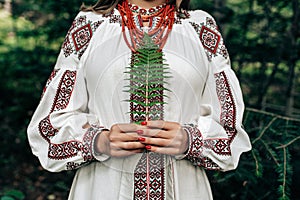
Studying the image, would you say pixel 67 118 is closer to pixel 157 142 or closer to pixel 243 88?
pixel 157 142

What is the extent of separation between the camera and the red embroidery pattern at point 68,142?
1.30 m

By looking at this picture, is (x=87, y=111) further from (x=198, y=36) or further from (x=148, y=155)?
(x=198, y=36)

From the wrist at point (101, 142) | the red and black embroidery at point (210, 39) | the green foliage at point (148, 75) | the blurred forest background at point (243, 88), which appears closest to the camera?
the green foliage at point (148, 75)

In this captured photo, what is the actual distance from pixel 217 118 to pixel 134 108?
25cm

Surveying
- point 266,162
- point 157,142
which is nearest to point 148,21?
point 157,142

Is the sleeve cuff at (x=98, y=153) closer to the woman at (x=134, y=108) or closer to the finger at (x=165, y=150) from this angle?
the woman at (x=134, y=108)

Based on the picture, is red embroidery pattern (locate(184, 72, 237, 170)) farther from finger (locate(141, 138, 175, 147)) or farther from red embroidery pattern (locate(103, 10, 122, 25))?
red embroidery pattern (locate(103, 10, 122, 25))

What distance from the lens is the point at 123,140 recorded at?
47.6 inches

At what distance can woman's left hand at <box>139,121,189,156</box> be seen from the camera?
46.9 inches

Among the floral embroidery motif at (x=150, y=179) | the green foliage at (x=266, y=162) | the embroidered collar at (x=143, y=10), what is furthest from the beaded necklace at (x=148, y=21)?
the green foliage at (x=266, y=162)

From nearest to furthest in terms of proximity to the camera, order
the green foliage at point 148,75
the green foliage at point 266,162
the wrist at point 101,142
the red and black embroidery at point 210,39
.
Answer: the green foliage at point 148,75
the wrist at point 101,142
the red and black embroidery at point 210,39
the green foliage at point 266,162

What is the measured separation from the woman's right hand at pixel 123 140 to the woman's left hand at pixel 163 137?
2cm

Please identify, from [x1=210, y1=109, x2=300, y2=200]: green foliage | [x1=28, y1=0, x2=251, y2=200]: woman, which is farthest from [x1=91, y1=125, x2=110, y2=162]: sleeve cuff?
[x1=210, y1=109, x2=300, y2=200]: green foliage

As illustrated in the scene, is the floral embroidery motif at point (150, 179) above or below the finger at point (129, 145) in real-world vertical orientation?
below
